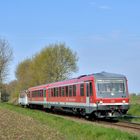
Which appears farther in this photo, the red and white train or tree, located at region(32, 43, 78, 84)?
tree, located at region(32, 43, 78, 84)

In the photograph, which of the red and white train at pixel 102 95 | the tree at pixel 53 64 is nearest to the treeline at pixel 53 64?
the tree at pixel 53 64

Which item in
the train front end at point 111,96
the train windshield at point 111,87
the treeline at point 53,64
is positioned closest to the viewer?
the train front end at point 111,96

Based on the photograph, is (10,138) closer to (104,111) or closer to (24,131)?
(24,131)

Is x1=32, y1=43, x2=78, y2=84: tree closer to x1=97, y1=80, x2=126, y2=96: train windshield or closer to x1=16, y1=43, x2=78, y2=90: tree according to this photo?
x1=16, y1=43, x2=78, y2=90: tree

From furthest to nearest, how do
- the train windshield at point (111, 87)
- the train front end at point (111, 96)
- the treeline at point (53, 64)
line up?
the treeline at point (53, 64) → the train windshield at point (111, 87) → the train front end at point (111, 96)

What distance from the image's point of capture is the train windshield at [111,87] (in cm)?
2630

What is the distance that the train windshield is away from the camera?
86.3 feet

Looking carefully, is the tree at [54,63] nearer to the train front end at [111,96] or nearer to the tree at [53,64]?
the tree at [53,64]

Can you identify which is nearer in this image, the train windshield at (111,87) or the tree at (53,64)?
the train windshield at (111,87)

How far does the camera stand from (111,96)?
1025 inches

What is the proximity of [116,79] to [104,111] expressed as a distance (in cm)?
216

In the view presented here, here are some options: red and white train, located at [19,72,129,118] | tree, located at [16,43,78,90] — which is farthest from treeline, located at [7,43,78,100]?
red and white train, located at [19,72,129,118]

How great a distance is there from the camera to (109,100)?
25875 mm

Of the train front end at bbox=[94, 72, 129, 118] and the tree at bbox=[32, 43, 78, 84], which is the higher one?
the tree at bbox=[32, 43, 78, 84]
